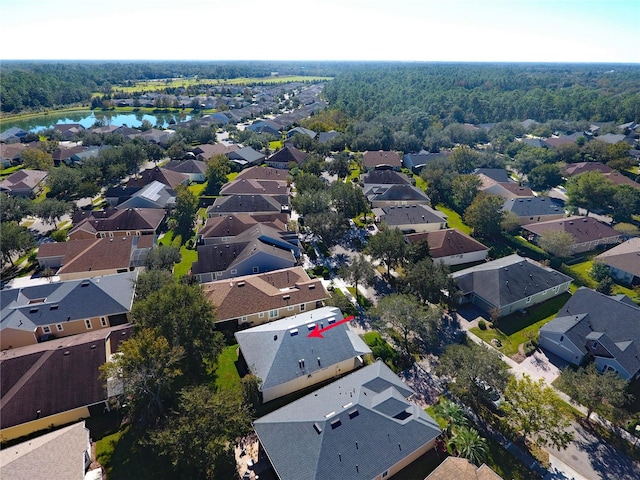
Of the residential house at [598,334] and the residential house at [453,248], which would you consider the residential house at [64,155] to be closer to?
the residential house at [453,248]

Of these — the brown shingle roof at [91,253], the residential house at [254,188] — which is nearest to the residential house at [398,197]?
the residential house at [254,188]

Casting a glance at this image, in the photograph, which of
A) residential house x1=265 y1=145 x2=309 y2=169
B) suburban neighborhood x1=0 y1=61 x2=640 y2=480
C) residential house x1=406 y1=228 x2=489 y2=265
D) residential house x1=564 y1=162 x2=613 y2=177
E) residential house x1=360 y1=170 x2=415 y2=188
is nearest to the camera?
suburban neighborhood x1=0 y1=61 x2=640 y2=480

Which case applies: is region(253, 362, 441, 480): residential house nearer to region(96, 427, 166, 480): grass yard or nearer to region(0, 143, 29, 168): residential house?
region(96, 427, 166, 480): grass yard

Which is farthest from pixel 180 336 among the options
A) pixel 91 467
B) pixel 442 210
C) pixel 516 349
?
pixel 442 210

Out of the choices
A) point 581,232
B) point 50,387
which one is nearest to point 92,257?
point 50,387

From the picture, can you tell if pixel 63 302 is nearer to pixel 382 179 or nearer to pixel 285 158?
pixel 382 179

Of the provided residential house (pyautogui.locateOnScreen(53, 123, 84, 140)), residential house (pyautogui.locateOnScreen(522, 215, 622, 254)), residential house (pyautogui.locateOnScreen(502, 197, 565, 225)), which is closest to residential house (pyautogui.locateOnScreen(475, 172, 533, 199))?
residential house (pyautogui.locateOnScreen(502, 197, 565, 225))

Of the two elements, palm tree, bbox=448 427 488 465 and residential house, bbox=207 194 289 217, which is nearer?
palm tree, bbox=448 427 488 465
